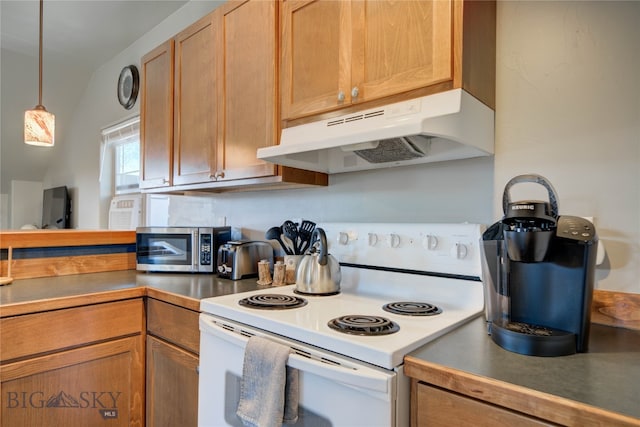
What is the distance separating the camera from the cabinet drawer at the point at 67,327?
125cm

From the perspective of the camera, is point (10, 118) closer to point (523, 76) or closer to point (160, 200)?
point (160, 200)

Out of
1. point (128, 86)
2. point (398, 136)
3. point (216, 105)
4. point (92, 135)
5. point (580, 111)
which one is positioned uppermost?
point (128, 86)

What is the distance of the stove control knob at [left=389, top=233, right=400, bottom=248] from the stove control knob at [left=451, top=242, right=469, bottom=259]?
21 centimetres

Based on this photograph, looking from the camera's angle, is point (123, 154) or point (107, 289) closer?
point (107, 289)

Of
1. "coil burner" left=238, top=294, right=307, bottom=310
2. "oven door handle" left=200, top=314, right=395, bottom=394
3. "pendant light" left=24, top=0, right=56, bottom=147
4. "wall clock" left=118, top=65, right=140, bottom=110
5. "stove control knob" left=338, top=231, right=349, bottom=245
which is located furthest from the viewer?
"wall clock" left=118, top=65, right=140, bottom=110

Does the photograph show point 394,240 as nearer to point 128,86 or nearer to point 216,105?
point 216,105

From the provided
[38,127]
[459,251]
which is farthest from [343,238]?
[38,127]

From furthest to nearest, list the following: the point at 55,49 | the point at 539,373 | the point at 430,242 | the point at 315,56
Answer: the point at 55,49, the point at 315,56, the point at 430,242, the point at 539,373

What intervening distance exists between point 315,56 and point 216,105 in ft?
2.18

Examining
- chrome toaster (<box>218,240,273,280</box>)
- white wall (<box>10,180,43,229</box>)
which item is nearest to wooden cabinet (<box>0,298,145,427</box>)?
chrome toaster (<box>218,240,273,280</box>)

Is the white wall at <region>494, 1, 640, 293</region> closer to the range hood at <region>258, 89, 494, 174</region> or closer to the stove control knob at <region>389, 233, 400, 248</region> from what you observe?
the range hood at <region>258, 89, 494, 174</region>

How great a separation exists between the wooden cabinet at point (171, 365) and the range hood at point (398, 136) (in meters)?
0.74

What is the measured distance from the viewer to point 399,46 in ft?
3.85

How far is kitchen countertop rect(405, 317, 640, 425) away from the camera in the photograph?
24.7 inches
